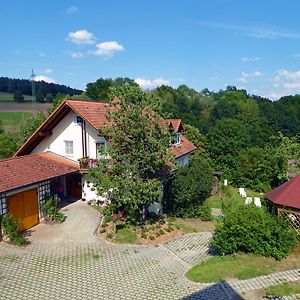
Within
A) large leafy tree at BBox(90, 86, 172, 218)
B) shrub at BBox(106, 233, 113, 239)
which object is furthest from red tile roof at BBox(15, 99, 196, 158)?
shrub at BBox(106, 233, 113, 239)

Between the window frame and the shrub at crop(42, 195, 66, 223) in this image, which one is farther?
the window frame

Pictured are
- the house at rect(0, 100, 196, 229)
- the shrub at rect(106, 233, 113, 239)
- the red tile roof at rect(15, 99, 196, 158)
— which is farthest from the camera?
the red tile roof at rect(15, 99, 196, 158)

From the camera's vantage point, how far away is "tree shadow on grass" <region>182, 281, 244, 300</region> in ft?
43.6

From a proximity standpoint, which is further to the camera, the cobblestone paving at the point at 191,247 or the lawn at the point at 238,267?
the cobblestone paving at the point at 191,247

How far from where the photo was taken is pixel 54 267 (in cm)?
1584

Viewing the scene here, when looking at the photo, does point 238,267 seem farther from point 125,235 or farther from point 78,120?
point 78,120

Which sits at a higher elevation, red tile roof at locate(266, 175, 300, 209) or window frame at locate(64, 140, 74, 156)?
window frame at locate(64, 140, 74, 156)

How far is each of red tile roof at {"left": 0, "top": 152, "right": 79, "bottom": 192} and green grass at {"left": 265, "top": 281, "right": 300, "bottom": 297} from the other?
44.0 feet

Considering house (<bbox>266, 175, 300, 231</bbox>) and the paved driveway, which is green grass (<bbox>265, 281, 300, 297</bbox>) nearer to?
the paved driveway

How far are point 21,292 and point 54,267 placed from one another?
2.39 m

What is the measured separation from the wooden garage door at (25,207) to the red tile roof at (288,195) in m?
13.8

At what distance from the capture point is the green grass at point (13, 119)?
53422 mm

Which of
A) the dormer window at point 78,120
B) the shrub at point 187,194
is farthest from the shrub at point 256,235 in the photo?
the dormer window at point 78,120

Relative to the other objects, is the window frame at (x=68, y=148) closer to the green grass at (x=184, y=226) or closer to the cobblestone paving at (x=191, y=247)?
the green grass at (x=184, y=226)
